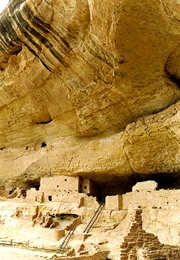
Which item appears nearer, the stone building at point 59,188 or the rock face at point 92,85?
the rock face at point 92,85

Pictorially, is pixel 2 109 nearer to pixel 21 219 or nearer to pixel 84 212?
pixel 21 219

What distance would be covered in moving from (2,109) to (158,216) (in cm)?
954

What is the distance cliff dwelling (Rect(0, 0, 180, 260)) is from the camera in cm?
758

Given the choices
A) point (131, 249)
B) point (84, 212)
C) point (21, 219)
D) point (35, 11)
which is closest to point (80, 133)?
point (84, 212)

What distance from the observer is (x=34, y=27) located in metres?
9.66

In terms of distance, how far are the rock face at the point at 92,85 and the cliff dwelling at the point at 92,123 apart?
0.04 meters

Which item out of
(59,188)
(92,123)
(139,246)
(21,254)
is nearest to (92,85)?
(92,123)

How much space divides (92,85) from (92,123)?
211 centimetres

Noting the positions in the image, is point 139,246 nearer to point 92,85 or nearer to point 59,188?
point 92,85

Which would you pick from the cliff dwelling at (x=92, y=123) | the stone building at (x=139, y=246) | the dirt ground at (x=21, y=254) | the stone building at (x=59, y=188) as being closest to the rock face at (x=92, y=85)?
the cliff dwelling at (x=92, y=123)

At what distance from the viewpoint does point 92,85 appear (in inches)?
405

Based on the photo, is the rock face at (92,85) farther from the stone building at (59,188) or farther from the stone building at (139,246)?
the stone building at (139,246)

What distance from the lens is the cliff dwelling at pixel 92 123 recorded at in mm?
7578

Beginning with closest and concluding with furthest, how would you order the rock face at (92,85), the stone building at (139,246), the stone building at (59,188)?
the stone building at (139,246)
the rock face at (92,85)
the stone building at (59,188)
